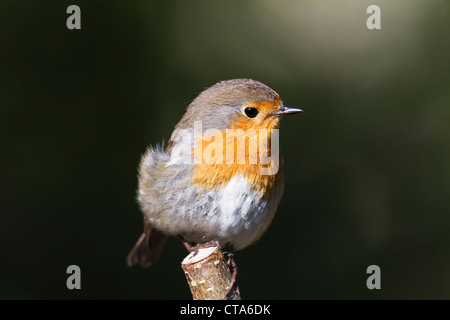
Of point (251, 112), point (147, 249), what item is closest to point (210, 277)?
point (251, 112)

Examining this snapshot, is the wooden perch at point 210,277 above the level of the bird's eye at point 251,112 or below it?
below

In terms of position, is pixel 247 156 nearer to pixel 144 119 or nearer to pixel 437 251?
pixel 144 119

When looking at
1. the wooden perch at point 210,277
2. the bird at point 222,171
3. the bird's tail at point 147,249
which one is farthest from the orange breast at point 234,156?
the bird's tail at point 147,249

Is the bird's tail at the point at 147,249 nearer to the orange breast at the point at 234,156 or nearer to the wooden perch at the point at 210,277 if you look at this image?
the orange breast at the point at 234,156

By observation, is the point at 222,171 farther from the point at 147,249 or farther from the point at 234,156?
the point at 147,249

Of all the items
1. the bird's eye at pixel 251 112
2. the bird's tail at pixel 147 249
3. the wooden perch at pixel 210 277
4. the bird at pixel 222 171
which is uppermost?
the bird's eye at pixel 251 112

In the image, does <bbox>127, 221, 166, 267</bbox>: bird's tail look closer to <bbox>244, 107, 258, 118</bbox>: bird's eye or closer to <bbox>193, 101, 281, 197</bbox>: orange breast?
<bbox>193, 101, 281, 197</bbox>: orange breast

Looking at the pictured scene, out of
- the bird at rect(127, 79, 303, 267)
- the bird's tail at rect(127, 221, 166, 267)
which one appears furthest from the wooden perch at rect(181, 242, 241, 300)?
the bird's tail at rect(127, 221, 166, 267)
